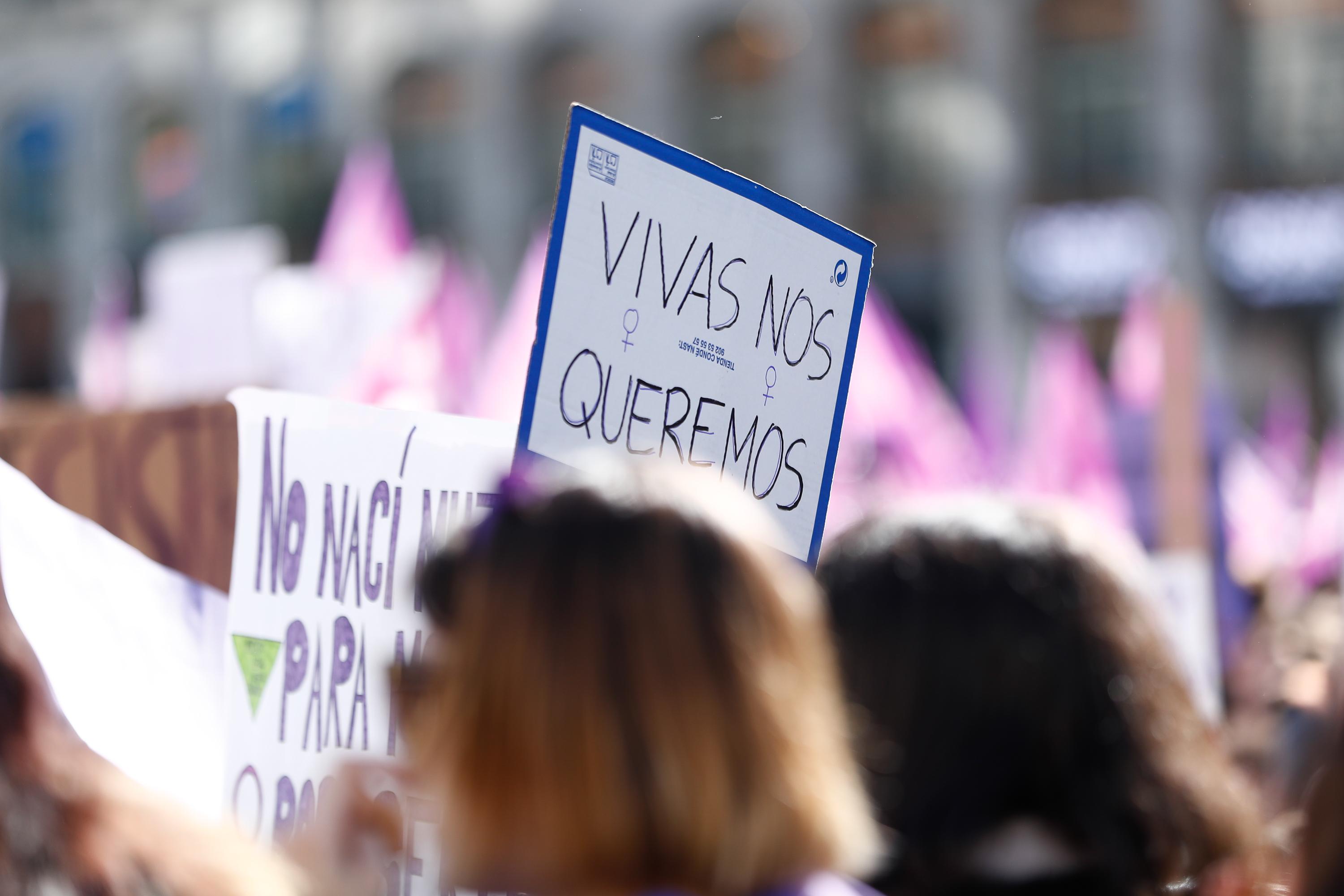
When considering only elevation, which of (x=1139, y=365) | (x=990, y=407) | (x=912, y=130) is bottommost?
(x=1139, y=365)

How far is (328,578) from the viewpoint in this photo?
2322 mm

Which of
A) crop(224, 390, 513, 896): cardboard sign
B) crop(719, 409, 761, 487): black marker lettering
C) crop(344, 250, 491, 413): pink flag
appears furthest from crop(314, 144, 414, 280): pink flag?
crop(719, 409, 761, 487): black marker lettering

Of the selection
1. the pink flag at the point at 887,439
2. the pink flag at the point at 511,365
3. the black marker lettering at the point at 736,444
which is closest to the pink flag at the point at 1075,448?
the pink flag at the point at 887,439

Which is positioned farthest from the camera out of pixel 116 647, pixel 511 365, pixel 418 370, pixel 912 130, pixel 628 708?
pixel 912 130

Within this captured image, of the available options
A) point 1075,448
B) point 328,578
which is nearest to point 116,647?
point 328,578

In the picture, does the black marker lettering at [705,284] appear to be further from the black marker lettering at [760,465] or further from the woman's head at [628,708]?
the woman's head at [628,708]

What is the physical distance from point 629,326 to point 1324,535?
680 cm

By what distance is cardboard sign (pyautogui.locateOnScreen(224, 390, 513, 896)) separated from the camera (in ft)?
7.47

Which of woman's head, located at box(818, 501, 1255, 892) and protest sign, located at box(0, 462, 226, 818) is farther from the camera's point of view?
protest sign, located at box(0, 462, 226, 818)

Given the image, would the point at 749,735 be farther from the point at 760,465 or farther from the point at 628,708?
the point at 760,465

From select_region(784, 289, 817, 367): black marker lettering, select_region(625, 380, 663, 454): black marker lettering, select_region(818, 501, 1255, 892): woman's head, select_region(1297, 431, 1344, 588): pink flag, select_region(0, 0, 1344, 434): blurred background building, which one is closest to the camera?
select_region(818, 501, 1255, 892): woman's head

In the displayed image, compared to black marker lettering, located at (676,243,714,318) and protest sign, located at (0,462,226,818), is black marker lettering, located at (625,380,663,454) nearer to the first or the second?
black marker lettering, located at (676,243,714,318)

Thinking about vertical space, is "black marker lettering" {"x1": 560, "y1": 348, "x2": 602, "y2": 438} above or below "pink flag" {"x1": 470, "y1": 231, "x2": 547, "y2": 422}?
below

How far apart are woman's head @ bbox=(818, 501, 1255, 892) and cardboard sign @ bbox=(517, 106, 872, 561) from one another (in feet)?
0.61
